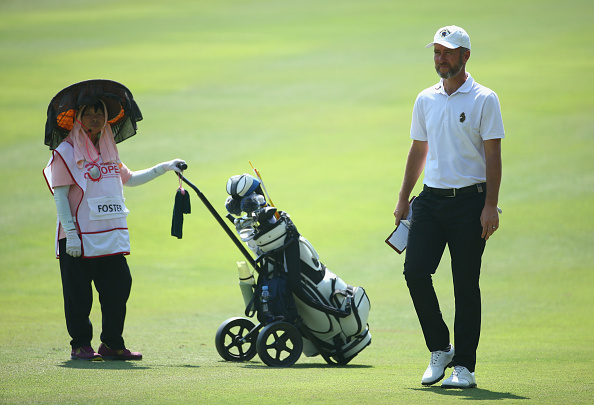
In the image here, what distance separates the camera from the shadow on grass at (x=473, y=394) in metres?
4.11

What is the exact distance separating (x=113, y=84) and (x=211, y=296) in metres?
4.12

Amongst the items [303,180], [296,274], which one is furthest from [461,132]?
[303,180]

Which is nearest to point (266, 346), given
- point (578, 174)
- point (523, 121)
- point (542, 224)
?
point (542, 224)

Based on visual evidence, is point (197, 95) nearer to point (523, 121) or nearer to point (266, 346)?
point (523, 121)

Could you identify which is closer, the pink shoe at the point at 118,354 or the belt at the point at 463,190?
the belt at the point at 463,190

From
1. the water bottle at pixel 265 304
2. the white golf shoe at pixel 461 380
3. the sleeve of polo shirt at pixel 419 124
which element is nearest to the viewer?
the white golf shoe at pixel 461 380

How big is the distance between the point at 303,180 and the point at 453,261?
9.43 meters

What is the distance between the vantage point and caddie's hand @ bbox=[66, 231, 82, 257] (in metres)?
5.56

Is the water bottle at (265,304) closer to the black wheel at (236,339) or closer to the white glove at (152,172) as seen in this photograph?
the black wheel at (236,339)

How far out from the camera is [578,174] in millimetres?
13258

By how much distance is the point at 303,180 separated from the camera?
46.2ft

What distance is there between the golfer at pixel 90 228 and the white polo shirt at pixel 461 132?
2302 mm

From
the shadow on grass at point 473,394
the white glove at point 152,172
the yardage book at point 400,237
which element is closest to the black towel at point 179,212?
the white glove at point 152,172

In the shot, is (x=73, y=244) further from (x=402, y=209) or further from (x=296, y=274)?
(x=402, y=209)
